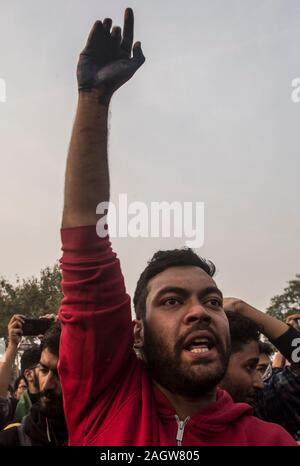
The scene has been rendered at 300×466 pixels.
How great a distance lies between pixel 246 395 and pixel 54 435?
1.16 m

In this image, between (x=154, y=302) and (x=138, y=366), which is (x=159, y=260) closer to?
(x=154, y=302)

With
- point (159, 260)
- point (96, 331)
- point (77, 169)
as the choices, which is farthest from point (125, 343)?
point (77, 169)

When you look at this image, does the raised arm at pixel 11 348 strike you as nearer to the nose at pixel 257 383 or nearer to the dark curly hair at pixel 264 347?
the dark curly hair at pixel 264 347

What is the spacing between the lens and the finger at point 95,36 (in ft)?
6.34

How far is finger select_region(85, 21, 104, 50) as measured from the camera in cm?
193

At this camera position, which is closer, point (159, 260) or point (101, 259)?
point (101, 259)

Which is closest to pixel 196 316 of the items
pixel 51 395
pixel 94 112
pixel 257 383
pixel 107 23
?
pixel 94 112

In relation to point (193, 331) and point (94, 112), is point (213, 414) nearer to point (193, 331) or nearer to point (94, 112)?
point (193, 331)

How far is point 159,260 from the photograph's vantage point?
7.71 feet

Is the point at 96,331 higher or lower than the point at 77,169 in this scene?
lower

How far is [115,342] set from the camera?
1.91m

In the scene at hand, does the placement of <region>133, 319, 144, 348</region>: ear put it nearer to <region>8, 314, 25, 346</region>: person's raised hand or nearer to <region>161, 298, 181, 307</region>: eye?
<region>161, 298, 181, 307</region>: eye

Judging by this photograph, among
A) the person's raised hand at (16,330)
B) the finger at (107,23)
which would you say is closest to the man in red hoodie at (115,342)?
the finger at (107,23)

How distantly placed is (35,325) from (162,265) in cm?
258
